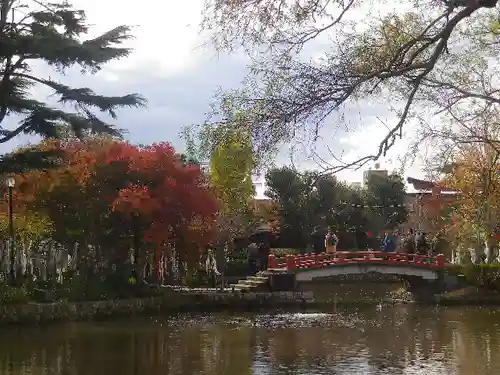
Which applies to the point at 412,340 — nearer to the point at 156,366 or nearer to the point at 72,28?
the point at 156,366

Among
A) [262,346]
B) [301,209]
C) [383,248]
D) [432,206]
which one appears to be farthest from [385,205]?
[262,346]

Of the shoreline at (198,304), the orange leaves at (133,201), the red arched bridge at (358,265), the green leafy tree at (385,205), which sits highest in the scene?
the green leafy tree at (385,205)

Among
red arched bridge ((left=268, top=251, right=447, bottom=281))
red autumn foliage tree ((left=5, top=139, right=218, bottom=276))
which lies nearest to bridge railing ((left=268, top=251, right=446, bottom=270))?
red arched bridge ((left=268, top=251, right=447, bottom=281))

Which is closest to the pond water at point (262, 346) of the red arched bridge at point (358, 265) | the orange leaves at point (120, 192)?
the orange leaves at point (120, 192)

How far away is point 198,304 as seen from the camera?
996 inches

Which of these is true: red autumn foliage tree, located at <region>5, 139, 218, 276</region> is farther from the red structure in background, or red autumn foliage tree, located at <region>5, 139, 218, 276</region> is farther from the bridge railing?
the red structure in background

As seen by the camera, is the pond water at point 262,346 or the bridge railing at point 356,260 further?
the bridge railing at point 356,260

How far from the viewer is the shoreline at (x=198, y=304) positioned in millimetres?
20089

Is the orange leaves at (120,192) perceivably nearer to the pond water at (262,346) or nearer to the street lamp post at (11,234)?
the street lamp post at (11,234)

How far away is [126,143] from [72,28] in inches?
248

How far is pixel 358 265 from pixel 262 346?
13.2 m

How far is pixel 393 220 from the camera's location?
4338 cm

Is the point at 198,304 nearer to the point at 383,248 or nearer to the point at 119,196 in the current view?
the point at 119,196

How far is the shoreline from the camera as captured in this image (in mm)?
20089
